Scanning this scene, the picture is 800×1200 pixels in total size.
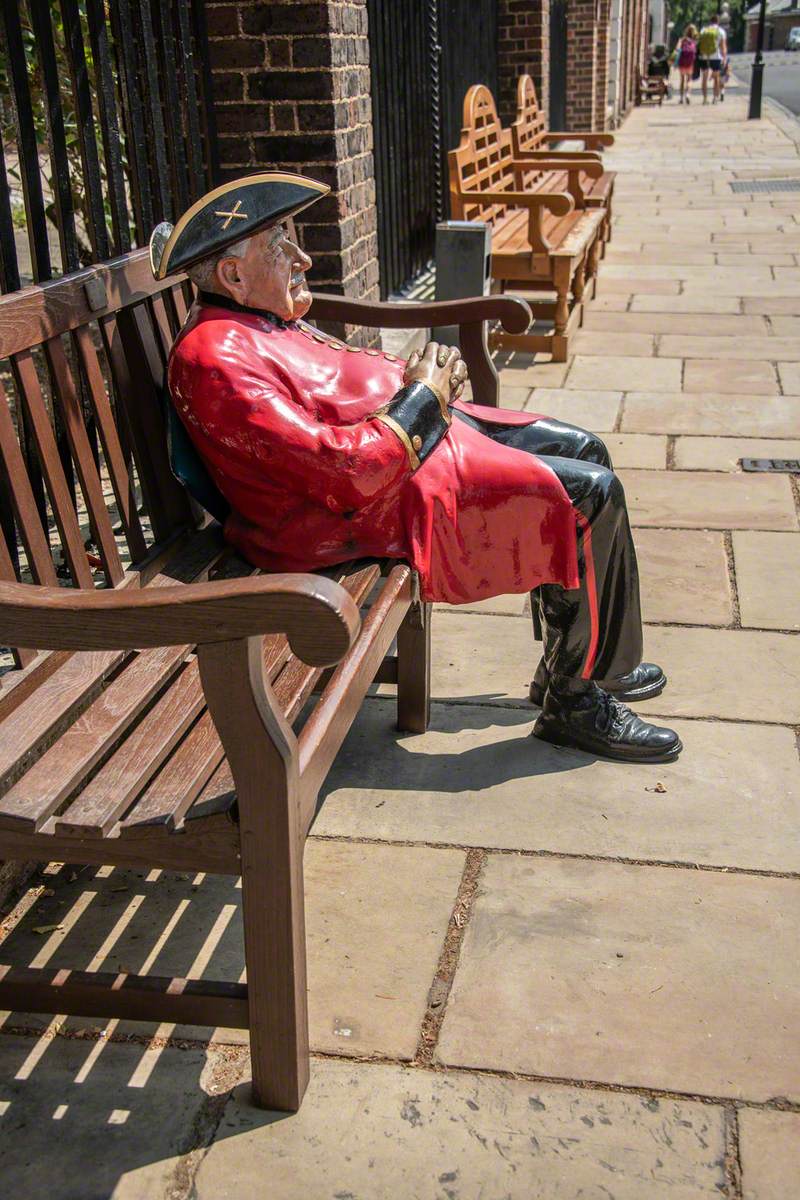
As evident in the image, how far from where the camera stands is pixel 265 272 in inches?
108

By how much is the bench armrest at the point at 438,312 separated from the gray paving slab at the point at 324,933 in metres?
1.48

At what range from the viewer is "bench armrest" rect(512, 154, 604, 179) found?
865 centimetres

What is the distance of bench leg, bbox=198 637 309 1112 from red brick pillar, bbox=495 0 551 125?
34.0 ft

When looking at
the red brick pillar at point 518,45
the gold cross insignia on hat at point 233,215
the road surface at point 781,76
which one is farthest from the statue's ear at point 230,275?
the road surface at point 781,76

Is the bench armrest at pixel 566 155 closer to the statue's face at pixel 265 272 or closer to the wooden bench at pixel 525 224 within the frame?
the wooden bench at pixel 525 224

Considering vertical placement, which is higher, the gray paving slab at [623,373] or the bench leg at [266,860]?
the bench leg at [266,860]

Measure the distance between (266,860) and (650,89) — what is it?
33795mm

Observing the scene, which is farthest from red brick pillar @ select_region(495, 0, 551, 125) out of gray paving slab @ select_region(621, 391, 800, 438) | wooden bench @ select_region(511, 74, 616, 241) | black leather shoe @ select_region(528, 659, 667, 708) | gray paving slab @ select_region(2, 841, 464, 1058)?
gray paving slab @ select_region(2, 841, 464, 1058)

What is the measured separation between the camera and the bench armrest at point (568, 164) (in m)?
8.65

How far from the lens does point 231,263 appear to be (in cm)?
271

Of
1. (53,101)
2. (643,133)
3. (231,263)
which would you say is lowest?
(643,133)

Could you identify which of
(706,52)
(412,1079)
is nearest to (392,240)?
(412,1079)

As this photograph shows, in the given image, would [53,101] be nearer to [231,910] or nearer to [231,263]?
[231,263]

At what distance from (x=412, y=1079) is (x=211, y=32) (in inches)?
142
